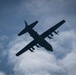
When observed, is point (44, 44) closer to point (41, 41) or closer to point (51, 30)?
point (41, 41)

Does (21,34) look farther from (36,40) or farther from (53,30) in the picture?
(53,30)

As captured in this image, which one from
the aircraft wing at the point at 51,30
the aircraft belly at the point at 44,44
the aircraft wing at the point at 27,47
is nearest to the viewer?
the aircraft belly at the point at 44,44

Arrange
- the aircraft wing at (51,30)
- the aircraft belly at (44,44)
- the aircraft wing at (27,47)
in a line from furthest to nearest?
the aircraft wing at (27,47), the aircraft wing at (51,30), the aircraft belly at (44,44)

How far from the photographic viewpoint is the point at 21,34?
64188mm

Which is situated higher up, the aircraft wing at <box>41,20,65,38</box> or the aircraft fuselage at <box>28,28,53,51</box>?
the aircraft wing at <box>41,20,65,38</box>

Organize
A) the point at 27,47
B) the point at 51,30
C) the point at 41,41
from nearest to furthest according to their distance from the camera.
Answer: the point at 41,41 → the point at 51,30 → the point at 27,47

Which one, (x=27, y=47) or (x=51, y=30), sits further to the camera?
(x=27, y=47)

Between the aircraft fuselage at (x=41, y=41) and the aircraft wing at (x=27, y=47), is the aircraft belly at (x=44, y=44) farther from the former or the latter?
the aircraft wing at (x=27, y=47)

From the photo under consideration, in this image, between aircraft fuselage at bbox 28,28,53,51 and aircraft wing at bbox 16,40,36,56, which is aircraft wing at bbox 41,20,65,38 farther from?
aircraft wing at bbox 16,40,36,56

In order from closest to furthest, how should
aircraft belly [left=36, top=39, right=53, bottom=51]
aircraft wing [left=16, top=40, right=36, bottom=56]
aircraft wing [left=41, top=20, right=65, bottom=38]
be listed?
aircraft belly [left=36, top=39, right=53, bottom=51]
aircraft wing [left=41, top=20, right=65, bottom=38]
aircraft wing [left=16, top=40, right=36, bottom=56]

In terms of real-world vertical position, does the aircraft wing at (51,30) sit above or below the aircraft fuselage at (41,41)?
above

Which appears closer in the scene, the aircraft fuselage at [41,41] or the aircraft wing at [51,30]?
the aircraft fuselage at [41,41]

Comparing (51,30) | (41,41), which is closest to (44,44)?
(41,41)

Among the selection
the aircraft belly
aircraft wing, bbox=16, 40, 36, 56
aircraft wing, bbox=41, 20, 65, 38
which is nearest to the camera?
the aircraft belly
